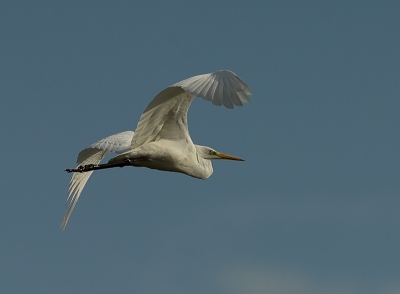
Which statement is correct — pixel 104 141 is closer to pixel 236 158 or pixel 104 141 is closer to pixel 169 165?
pixel 169 165

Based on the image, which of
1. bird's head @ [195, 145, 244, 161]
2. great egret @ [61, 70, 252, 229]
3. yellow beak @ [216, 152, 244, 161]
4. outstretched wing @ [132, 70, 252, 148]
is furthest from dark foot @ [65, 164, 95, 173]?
yellow beak @ [216, 152, 244, 161]

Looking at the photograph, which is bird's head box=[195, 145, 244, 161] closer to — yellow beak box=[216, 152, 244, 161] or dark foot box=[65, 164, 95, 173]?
yellow beak box=[216, 152, 244, 161]

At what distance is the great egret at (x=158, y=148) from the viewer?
1397 cm

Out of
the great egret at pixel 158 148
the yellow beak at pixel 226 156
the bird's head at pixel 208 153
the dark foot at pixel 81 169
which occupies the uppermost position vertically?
the yellow beak at pixel 226 156

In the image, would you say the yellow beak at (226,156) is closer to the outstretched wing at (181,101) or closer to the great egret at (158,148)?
the great egret at (158,148)

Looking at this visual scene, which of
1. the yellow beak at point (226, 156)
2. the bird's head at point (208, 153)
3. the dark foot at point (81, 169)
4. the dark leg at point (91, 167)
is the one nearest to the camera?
the dark leg at point (91, 167)

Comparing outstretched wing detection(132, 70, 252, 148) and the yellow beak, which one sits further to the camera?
the yellow beak

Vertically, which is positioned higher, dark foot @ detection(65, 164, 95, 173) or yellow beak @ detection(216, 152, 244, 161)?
yellow beak @ detection(216, 152, 244, 161)

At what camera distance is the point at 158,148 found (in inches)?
586

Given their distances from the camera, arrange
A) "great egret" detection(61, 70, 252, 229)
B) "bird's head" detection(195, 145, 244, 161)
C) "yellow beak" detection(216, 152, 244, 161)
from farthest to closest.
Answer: "yellow beak" detection(216, 152, 244, 161)
"bird's head" detection(195, 145, 244, 161)
"great egret" detection(61, 70, 252, 229)

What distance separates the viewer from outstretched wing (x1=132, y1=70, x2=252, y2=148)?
1104 cm

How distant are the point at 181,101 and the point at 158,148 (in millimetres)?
1382

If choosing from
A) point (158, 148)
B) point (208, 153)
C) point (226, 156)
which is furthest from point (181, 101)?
point (226, 156)

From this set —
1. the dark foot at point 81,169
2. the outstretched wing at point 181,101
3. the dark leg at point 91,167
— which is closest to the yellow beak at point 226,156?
the outstretched wing at point 181,101
